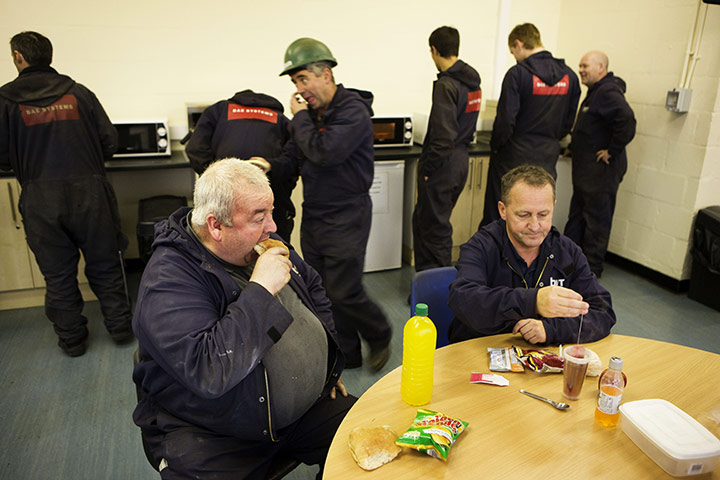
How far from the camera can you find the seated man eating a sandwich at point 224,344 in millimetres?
1459

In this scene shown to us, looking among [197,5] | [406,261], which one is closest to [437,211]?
[406,261]

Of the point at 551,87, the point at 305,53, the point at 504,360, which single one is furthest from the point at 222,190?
the point at 551,87

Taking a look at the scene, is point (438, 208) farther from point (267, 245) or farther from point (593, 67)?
point (267, 245)

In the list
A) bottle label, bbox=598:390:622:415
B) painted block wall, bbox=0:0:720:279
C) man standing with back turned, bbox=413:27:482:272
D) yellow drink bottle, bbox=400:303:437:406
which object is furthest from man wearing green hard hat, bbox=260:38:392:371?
painted block wall, bbox=0:0:720:279

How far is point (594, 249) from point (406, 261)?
5.07 feet

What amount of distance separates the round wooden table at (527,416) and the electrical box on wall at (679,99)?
9.33ft

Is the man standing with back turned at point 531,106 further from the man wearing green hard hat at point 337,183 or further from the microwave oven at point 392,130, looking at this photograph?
the man wearing green hard hat at point 337,183

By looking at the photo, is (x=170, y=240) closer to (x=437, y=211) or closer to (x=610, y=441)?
(x=610, y=441)

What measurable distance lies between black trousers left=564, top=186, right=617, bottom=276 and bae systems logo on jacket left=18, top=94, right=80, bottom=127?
12.1 feet

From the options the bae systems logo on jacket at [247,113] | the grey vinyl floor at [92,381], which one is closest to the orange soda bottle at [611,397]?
the grey vinyl floor at [92,381]

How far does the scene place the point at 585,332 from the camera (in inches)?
72.8

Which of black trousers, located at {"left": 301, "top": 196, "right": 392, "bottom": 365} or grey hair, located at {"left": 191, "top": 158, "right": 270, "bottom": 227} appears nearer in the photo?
grey hair, located at {"left": 191, "top": 158, "right": 270, "bottom": 227}

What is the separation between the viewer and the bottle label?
1394mm

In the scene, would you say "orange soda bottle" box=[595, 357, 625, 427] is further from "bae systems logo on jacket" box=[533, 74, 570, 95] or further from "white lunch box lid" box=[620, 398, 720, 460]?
"bae systems logo on jacket" box=[533, 74, 570, 95]
